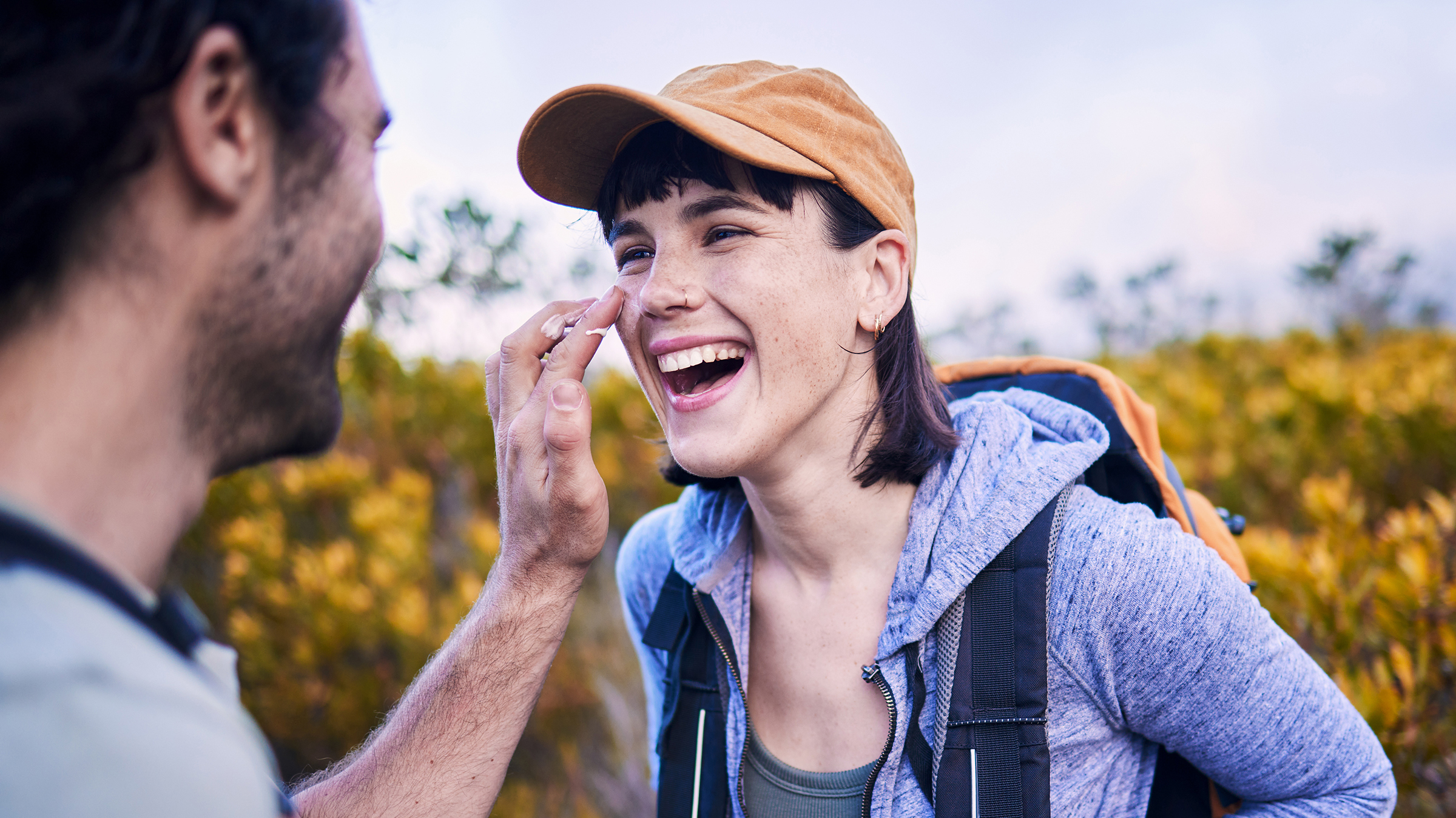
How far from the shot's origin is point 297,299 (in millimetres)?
970

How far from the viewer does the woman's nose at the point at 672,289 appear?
171cm

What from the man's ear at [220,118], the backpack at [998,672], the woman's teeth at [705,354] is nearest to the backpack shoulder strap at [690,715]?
the backpack at [998,672]

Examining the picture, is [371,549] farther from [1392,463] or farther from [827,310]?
[1392,463]

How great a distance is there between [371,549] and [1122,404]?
4.22 meters

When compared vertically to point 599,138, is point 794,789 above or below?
below

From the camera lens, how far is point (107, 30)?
31.8 inches

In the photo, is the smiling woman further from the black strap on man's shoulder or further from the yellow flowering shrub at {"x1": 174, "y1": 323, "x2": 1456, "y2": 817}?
the black strap on man's shoulder

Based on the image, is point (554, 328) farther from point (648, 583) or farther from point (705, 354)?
point (648, 583)

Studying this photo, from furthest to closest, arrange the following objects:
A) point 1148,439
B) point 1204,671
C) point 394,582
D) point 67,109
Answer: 1. point 394,582
2. point 1148,439
3. point 1204,671
4. point 67,109

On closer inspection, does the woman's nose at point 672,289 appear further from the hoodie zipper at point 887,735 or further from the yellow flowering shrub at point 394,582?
the yellow flowering shrub at point 394,582

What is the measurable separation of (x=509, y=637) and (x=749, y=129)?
1.24 metres

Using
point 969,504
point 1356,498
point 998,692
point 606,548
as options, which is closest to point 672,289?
point 969,504

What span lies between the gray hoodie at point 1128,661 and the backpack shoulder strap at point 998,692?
4cm

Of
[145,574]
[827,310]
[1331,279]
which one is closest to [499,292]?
[827,310]
